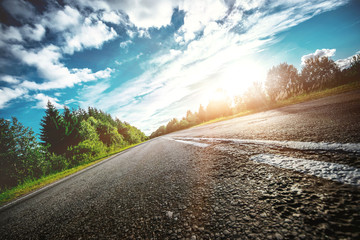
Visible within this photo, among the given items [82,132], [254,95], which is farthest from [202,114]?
[82,132]

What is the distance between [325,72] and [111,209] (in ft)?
193

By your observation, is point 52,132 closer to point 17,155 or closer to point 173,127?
point 17,155

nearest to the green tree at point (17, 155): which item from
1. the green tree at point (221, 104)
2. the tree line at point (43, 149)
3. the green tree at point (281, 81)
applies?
Answer: the tree line at point (43, 149)

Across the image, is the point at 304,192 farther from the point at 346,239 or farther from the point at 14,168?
the point at 14,168

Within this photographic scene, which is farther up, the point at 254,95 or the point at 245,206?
the point at 254,95

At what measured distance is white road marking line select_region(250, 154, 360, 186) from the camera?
836mm

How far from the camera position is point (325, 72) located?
125ft

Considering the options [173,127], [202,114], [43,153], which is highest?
[202,114]

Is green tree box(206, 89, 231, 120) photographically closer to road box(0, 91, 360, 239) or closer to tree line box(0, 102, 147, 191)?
tree line box(0, 102, 147, 191)

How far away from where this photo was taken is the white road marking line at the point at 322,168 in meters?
0.84

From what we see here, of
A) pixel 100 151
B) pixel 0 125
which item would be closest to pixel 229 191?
pixel 100 151

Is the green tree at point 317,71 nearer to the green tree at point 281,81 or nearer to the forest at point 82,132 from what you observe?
the forest at point 82,132

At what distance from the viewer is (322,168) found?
1.03 metres

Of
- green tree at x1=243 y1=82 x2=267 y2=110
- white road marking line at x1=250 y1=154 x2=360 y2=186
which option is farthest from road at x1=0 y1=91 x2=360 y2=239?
green tree at x1=243 y1=82 x2=267 y2=110
